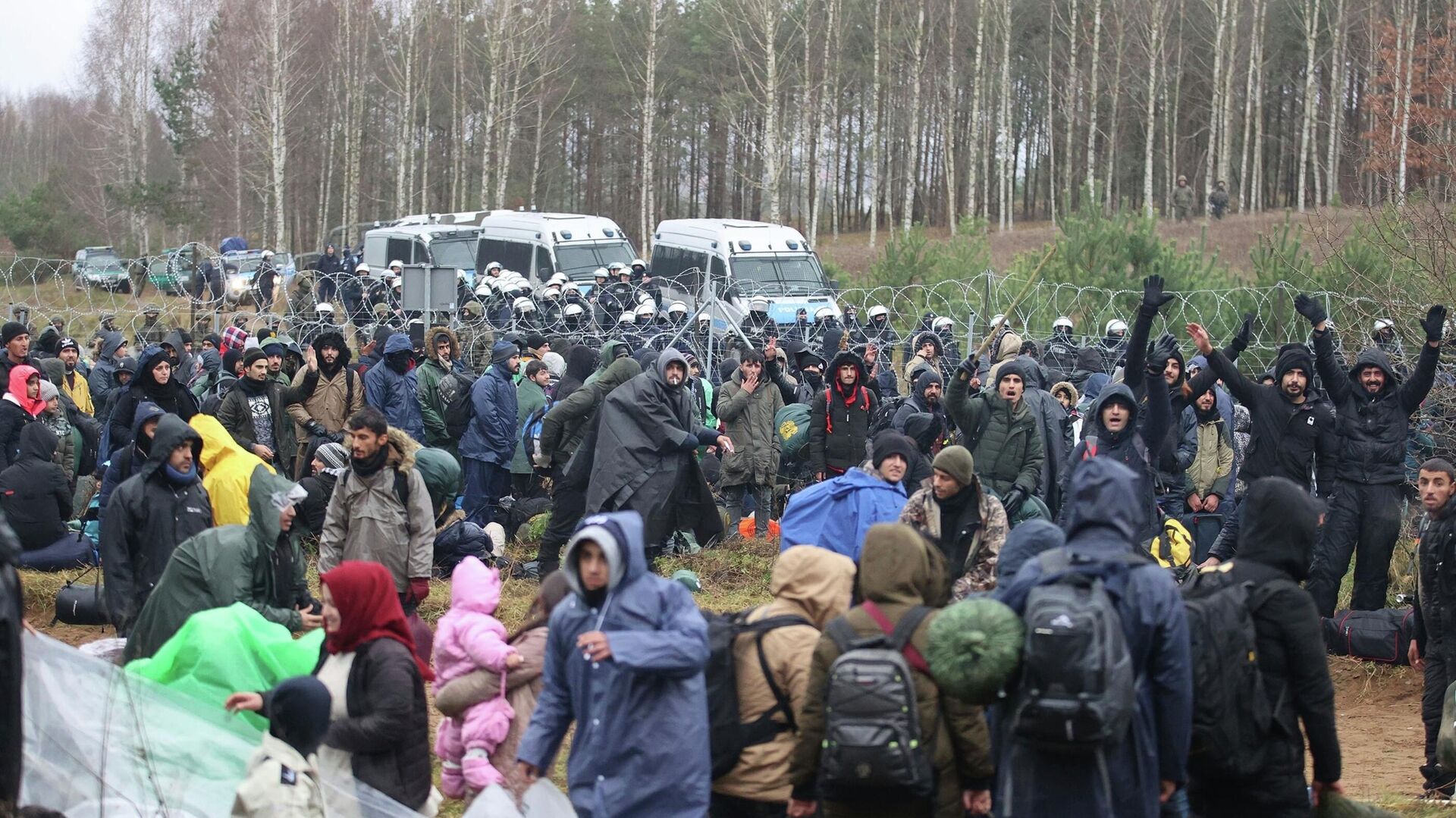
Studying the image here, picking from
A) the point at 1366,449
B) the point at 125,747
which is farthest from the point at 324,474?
the point at 1366,449

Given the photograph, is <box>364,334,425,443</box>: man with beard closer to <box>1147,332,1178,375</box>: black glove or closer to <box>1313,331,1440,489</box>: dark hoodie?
<box>1147,332,1178,375</box>: black glove

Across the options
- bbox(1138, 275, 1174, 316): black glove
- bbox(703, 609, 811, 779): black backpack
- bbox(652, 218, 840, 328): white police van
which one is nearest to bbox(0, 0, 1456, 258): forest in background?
bbox(652, 218, 840, 328): white police van

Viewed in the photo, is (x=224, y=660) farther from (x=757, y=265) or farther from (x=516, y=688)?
(x=757, y=265)

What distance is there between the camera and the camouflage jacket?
5879 millimetres

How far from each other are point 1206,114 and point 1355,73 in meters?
5.37

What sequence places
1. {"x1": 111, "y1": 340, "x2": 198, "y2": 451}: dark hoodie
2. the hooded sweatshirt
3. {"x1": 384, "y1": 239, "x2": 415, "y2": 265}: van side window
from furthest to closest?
{"x1": 384, "y1": 239, "x2": 415, "y2": 265}: van side window < {"x1": 111, "y1": 340, "x2": 198, "y2": 451}: dark hoodie < the hooded sweatshirt

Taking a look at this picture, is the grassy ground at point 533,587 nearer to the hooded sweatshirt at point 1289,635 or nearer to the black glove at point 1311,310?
the black glove at point 1311,310

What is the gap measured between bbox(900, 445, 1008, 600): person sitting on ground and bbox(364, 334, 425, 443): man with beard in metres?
5.64

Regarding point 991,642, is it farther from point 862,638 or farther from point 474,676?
point 474,676

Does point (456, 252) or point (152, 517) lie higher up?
point (456, 252)

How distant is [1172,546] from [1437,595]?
2.39 metres

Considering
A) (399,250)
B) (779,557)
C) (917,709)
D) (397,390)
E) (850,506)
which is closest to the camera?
(917,709)

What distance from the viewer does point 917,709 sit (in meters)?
3.92

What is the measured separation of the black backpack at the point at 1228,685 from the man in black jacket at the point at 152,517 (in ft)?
14.6
